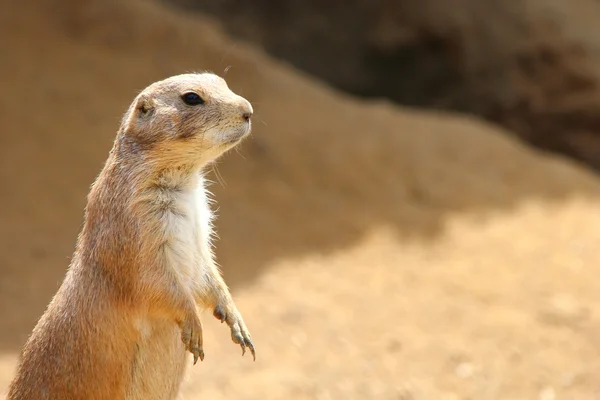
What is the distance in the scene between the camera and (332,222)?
308 inches

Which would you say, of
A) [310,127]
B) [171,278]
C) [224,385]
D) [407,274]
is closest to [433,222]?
[407,274]

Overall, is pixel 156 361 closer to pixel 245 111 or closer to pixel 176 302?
pixel 176 302

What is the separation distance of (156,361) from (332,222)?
420cm

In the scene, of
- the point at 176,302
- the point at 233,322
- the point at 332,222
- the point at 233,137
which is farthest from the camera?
the point at 332,222

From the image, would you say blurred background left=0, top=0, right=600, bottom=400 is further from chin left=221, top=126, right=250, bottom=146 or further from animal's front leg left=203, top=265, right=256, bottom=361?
chin left=221, top=126, right=250, bottom=146

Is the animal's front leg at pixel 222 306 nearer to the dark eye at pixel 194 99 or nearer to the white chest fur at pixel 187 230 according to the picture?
the white chest fur at pixel 187 230

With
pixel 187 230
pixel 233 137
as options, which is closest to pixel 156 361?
pixel 187 230

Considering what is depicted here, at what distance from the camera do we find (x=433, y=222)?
7910 millimetres

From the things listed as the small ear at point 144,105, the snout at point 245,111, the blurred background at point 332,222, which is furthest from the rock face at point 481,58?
the small ear at point 144,105

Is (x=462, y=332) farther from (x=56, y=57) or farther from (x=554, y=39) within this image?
(x=554, y=39)

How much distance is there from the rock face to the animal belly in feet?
30.0

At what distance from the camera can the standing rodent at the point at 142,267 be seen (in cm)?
364

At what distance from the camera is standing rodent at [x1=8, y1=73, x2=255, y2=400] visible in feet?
11.9

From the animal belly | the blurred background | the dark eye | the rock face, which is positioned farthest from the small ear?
the rock face
